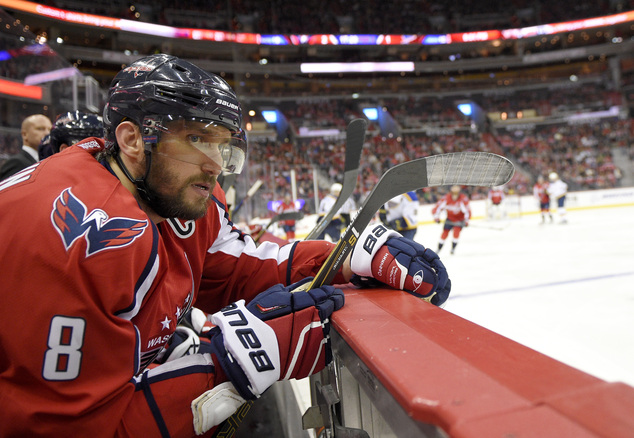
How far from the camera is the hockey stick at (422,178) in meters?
0.84

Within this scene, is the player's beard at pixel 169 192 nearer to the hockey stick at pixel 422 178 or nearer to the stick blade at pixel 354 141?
the hockey stick at pixel 422 178

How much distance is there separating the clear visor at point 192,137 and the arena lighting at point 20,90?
514 cm

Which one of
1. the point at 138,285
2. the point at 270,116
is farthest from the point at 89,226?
the point at 270,116

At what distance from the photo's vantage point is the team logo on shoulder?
602 millimetres

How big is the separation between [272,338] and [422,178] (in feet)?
1.62

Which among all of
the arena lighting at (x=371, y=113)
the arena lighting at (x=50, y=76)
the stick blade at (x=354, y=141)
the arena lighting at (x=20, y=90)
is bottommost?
the stick blade at (x=354, y=141)

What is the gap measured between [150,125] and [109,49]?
Answer: 53.7 ft

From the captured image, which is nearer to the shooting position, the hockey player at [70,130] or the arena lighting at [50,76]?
the hockey player at [70,130]

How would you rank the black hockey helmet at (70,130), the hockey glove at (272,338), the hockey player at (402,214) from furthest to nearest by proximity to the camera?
the hockey player at (402,214) → the black hockey helmet at (70,130) → the hockey glove at (272,338)

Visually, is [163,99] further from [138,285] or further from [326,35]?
[326,35]

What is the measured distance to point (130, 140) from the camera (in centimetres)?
89

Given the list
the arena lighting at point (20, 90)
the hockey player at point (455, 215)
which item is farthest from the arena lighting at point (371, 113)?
the arena lighting at point (20, 90)

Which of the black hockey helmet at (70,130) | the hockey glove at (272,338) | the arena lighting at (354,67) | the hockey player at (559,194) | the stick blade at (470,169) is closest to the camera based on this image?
the hockey glove at (272,338)

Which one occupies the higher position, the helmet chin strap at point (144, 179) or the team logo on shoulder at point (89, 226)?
the helmet chin strap at point (144, 179)
